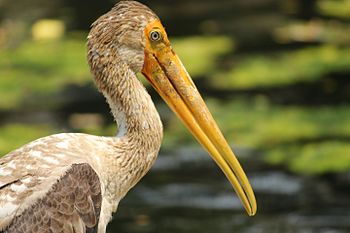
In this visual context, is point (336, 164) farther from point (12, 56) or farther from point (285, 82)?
point (12, 56)

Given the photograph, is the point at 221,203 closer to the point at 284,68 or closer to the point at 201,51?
the point at 284,68

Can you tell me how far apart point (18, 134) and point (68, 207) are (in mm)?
5748

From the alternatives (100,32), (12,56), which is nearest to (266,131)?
(12,56)

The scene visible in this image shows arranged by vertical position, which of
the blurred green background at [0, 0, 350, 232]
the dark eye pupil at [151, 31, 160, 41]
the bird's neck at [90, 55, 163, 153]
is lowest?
the blurred green background at [0, 0, 350, 232]

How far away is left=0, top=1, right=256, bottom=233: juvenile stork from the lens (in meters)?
7.38

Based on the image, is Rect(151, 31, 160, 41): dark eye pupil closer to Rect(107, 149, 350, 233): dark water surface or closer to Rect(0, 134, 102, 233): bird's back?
Rect(0, 134, 102, 233): bird's back

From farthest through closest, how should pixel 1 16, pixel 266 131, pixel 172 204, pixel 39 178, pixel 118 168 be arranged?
pixel 1 16
pixel 266 131
pixel 172 204
pixel 118 168
pixel 39 178

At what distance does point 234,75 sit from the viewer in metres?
15.0

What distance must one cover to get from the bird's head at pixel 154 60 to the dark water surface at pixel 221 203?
2840 millimetres

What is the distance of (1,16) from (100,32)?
984 cm

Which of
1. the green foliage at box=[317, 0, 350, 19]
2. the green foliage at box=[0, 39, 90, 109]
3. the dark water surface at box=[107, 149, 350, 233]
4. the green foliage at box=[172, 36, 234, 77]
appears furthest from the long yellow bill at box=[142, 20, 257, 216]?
the green foliage at box=[317, 0, 350, 19]

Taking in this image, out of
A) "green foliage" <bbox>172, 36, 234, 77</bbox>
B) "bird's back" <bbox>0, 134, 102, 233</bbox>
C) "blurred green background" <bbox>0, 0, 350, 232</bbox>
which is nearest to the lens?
"bird's back" <bbox>0, 134, 102, 233</bbox>

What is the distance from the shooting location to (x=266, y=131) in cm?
1326

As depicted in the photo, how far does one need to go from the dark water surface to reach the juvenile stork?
289cm
